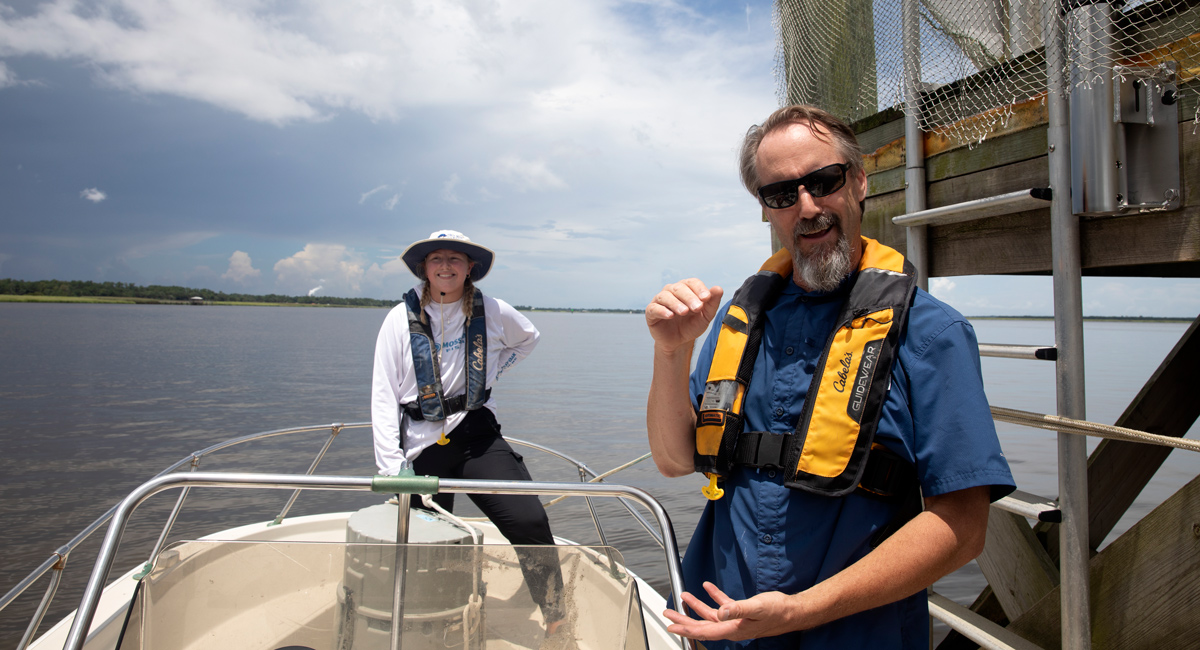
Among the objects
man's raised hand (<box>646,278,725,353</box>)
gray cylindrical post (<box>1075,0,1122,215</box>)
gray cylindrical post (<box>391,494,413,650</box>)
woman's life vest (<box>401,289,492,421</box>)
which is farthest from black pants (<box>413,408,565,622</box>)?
gray cylindrical post (<box>1075,0,1122,215</box>)

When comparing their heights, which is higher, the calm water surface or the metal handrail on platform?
the metal handrail on platform

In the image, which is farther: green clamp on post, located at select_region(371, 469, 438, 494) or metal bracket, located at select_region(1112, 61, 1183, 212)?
metal bracket, located at select_region(1112, 61, 1183, 212)

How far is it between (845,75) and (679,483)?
27.8ft

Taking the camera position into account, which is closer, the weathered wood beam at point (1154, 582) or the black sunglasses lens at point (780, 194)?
the black sunglasses lens at point (780, 194)

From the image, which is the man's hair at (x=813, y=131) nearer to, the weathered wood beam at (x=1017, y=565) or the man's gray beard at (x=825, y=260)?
the man's gray beard at (x=825, y=260)

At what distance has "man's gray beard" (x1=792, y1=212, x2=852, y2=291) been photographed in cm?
145

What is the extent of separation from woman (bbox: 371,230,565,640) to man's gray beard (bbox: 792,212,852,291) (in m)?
2.25

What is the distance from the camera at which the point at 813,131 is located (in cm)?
148

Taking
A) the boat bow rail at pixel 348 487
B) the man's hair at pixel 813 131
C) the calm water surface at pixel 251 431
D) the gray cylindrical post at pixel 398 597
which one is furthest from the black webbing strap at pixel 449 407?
the calm water surface at pixel 251 431

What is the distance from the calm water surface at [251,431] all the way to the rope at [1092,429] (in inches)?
215

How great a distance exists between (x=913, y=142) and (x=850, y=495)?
2060 mm

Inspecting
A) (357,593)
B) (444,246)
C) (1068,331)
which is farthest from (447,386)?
(1068,331)

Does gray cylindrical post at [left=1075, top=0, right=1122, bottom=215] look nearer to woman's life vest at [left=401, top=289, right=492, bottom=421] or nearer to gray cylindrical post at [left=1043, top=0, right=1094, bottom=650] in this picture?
gray cylindrical post at [left=1043, top=0, right=1094, bottom=650]

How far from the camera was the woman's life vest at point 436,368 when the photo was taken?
11.8 feet
